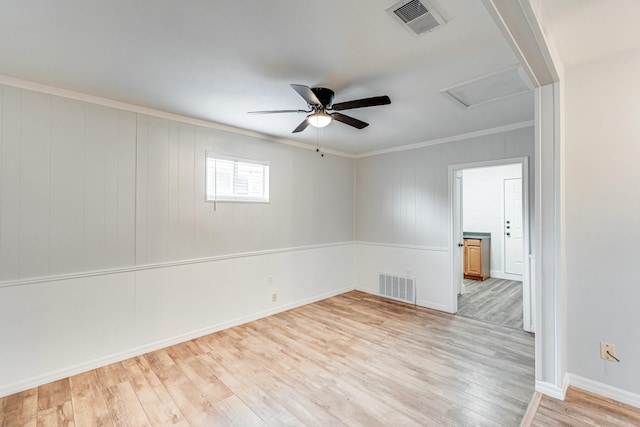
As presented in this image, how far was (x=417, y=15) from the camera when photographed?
157cm

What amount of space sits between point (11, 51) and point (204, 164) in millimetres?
1730

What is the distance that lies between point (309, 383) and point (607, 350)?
7.38 ft

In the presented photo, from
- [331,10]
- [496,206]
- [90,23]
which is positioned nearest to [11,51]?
[90,23]

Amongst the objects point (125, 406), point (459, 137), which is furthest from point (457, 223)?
point (125, 406)

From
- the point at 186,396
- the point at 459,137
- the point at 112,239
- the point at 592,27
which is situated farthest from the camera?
the point at 459,137

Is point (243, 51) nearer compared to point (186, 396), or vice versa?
point (243, 51)

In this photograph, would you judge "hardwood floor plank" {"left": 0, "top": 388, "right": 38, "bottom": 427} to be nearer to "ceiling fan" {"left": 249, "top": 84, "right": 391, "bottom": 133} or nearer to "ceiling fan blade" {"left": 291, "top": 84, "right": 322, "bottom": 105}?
"ceiling fan" {"left": 249, "top": 84, "right": 391, "bottom": 133}

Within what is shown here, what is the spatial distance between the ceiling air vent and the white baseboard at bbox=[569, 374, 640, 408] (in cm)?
273

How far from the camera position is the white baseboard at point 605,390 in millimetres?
1960

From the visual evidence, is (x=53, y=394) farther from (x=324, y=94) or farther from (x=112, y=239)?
(x=324, y=94)

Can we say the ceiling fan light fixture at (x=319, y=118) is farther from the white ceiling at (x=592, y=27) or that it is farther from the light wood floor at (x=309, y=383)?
the light wood floor at (x=309, y=383)

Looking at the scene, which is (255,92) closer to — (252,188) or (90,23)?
(90,23)

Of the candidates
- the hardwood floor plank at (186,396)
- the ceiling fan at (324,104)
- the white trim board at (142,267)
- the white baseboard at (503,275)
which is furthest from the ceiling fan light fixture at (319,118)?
the white baseboard at (503,275)

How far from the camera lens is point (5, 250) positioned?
230 centimetres
